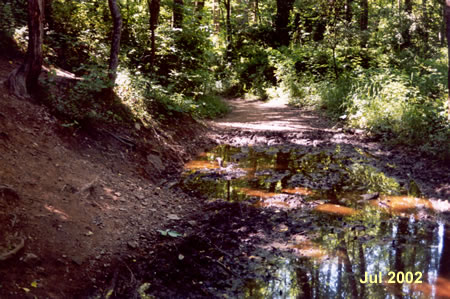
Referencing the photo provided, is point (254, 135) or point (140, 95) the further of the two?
point (254, 135)

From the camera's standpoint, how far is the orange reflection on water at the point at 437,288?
3598 millimetres

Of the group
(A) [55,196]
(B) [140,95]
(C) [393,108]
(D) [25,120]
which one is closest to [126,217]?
(A) [55,196]

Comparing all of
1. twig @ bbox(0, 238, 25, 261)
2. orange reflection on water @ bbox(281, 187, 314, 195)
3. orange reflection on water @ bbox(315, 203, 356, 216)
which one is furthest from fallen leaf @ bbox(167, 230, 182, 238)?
orange reflection on water @ bbox(281, 187, 314, 195)

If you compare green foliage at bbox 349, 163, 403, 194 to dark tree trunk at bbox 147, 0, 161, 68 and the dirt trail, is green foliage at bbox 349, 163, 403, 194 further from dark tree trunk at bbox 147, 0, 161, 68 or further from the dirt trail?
dark tree trunk at bbox 147, 0, 161, 68

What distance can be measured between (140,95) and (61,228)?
15.8ft

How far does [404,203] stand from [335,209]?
1.19 metres

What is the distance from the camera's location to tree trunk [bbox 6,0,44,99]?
20.9 ft

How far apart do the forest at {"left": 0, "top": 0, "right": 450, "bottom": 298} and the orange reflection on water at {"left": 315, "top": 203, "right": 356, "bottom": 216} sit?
1.2 inches

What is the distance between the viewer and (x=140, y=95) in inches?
340

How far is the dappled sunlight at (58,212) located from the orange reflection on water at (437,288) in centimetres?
417

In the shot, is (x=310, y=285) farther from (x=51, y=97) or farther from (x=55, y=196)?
(x=51, y=97)

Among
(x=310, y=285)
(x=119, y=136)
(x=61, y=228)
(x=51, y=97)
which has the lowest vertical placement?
(x=310, y=285)

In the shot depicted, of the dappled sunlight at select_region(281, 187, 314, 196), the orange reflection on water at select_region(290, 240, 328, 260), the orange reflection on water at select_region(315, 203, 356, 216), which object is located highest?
the dappled sunlight at select_region(281, 187, 314, 196)
